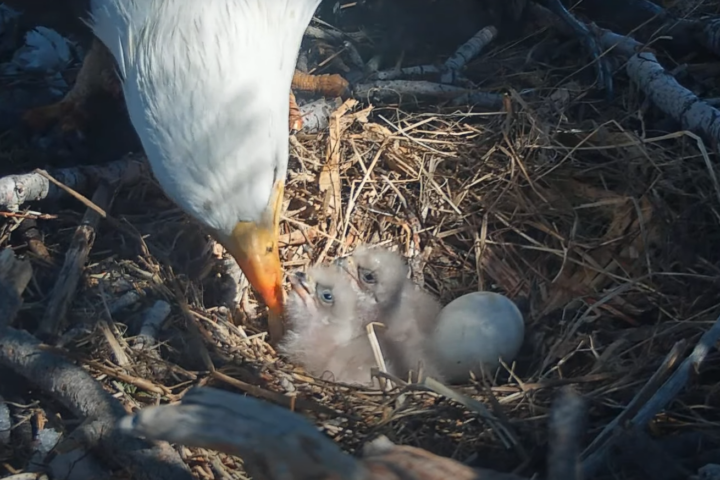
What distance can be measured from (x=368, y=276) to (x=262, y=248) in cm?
58

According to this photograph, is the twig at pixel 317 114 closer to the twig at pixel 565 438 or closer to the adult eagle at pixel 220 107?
the adult eagle at pixel 220 107

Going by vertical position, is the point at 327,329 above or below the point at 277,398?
below

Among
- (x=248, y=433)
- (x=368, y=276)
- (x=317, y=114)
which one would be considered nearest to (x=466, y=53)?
(x=317, y=114)

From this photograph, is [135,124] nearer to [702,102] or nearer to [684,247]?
[684,247]

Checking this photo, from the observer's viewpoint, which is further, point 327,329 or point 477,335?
point 327,329

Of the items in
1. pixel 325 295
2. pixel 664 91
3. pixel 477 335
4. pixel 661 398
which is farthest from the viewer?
pixel 664 91

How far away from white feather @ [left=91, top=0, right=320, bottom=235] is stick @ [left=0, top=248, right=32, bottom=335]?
524 mm

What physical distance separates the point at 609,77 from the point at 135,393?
216 centimetres

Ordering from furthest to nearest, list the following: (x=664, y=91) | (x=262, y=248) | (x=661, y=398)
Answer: (x=664, y=91) < (x=262, y=248) < (x=661, y=398)

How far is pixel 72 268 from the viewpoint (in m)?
2.66

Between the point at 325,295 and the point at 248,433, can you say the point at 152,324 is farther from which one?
the point at 248,433

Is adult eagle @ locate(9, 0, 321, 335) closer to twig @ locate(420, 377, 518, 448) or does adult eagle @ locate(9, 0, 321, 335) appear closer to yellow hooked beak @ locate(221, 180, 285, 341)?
yellow hooked beak @ locate(221, 180, 285, 341)

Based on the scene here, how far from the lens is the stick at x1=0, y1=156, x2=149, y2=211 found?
278 centimetres

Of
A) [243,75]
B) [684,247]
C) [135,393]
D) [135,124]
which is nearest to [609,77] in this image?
[684,247]
